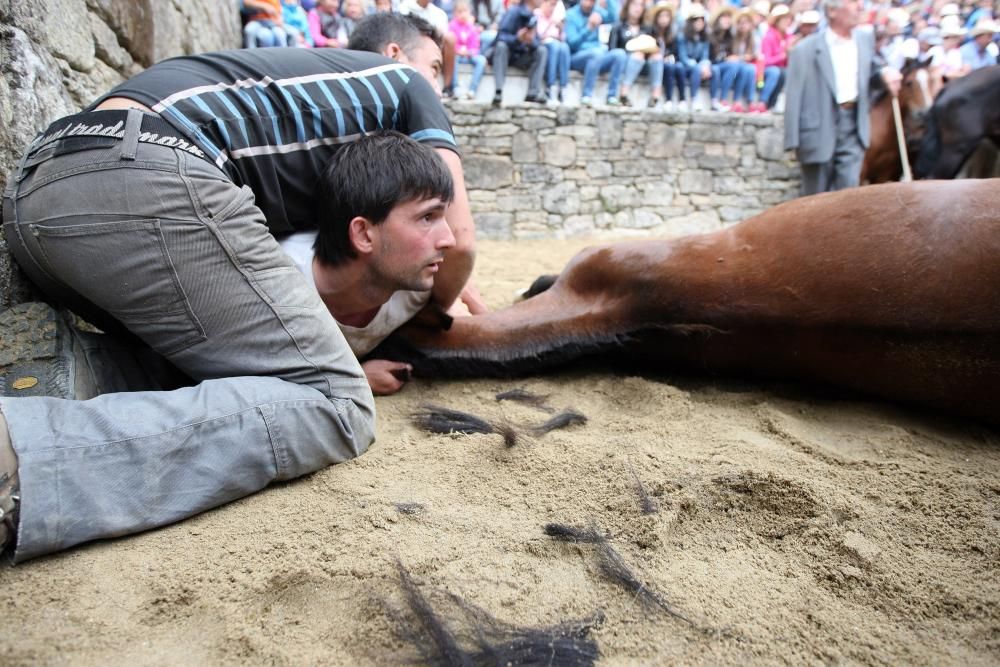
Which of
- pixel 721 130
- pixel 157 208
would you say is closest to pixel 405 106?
pixel 157 208

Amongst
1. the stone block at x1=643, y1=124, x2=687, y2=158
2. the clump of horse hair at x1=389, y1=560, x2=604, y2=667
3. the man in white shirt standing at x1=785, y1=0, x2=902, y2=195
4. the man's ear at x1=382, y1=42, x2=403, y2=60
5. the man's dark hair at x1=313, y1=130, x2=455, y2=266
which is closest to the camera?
the clump of horse hair at x1=389, y1=560, x2=604, y2=667

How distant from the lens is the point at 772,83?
893cm

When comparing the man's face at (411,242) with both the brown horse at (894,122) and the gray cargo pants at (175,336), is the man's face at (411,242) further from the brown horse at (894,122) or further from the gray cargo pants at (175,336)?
the brown horse at (894,122)

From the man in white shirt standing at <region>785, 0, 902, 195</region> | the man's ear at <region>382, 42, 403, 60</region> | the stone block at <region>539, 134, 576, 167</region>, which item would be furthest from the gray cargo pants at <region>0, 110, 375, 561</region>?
the stone block at <region>539, 134, 576, 167</region>

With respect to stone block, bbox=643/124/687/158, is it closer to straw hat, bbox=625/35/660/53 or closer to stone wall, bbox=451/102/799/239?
stone wall, bbox=451/102/799/239

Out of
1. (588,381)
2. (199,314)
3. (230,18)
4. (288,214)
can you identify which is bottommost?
(588,381)

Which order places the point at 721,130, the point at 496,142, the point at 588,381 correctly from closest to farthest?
Answer: 1. the point at 588,381
2. the point at 496,142
3. the point at 721,130

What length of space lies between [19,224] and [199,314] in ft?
1.51

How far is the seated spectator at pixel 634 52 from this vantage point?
8.45 m

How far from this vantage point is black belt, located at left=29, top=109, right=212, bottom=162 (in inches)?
57.9

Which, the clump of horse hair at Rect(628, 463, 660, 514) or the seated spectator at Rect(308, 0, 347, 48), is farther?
the seated spectator at Rect(308, 0, 347, 48)

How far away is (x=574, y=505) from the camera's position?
1429 mm

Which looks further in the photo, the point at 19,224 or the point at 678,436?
the point at 678,436

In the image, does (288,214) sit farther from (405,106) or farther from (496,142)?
(496,142)
